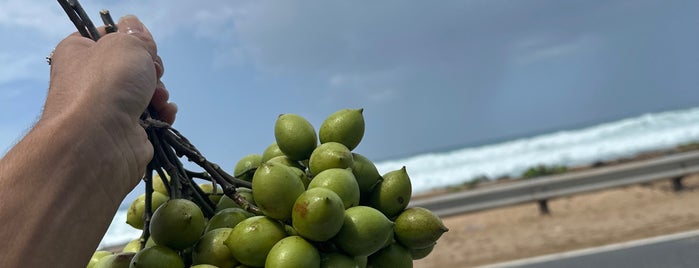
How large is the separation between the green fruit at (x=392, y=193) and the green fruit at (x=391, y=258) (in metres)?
0.09

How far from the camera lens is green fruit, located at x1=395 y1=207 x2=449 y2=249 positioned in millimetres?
1444

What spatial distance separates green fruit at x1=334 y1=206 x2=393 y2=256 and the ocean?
85.7 feet

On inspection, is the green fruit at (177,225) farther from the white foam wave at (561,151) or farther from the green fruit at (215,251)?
the white foam wave at (561,151)

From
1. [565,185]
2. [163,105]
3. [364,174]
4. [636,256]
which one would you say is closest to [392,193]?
[364,174]

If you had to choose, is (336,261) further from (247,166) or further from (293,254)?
(247,166)

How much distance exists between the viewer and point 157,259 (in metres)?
1.26

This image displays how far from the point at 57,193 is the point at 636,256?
7.45 m

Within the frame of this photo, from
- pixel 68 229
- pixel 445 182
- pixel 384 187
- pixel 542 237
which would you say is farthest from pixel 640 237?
pixel 445 182

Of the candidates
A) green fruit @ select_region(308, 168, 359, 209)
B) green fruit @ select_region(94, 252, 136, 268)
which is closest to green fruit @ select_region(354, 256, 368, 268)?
green fruit @ select_region(308, 168, 359, 209)

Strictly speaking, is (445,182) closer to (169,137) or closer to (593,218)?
(593,218)

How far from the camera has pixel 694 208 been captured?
9.25 meters

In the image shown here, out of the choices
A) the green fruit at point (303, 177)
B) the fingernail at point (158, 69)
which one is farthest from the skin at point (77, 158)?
the green fruit at point (303, 177)

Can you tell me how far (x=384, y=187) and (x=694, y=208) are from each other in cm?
921

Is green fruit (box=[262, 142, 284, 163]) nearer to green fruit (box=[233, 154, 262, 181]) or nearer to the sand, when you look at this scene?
green fruit (box=[233, 154, 262, 181])
